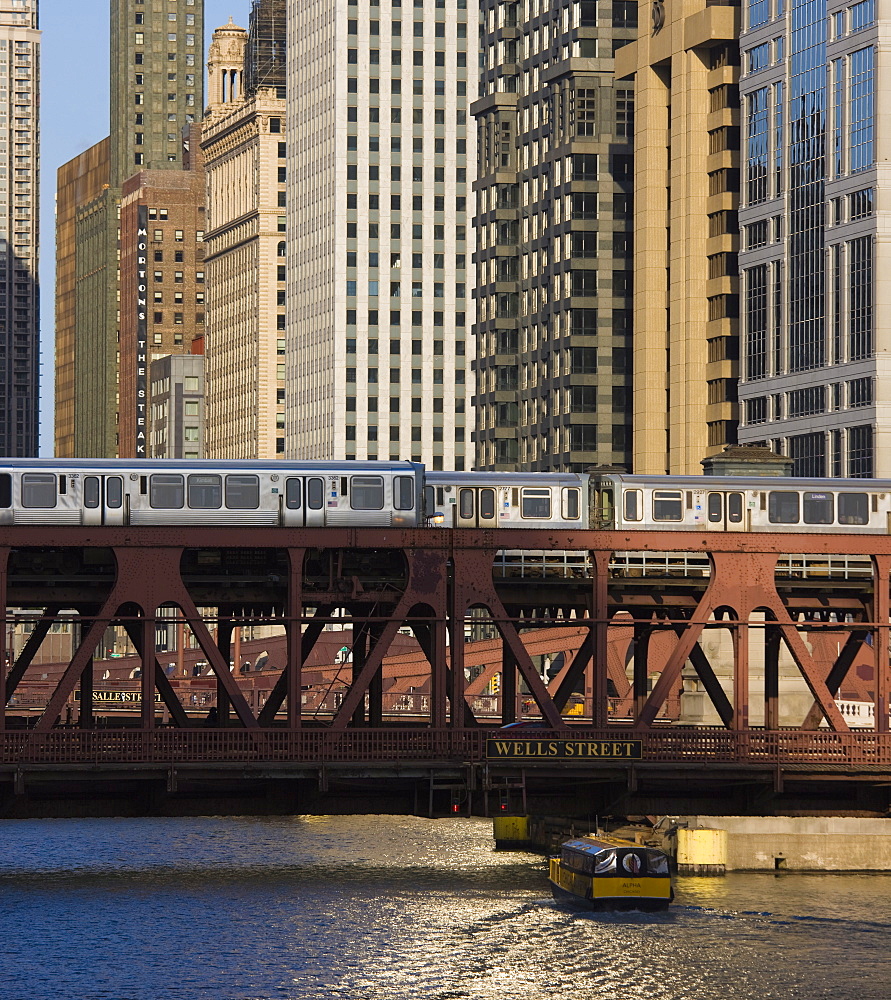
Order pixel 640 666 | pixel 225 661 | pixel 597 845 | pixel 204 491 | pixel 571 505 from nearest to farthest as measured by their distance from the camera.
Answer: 1. pixel 204 491
2. pixel 225 661
3. pixel 571 505
4. pixel 597 845
5. pixel 640 666

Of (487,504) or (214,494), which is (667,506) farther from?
(214,494)

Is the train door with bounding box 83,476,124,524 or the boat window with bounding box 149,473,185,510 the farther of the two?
the boat window with bounding box 149,473,185,510

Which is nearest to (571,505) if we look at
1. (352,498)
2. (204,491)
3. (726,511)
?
(726,511)

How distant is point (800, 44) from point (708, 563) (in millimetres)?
94937

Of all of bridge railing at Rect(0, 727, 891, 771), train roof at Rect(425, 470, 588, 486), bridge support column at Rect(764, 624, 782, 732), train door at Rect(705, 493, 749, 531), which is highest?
train roof at Rect(425, 470, 588, 486)

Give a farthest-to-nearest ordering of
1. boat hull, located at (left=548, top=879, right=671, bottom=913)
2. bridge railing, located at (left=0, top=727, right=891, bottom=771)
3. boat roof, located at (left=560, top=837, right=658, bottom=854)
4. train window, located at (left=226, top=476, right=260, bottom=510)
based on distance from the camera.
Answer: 1. boat roof, located at (left=560, top=837, right=658, bottom=854)
2. boat hull, located at (left=548, top=879, right=671, bottom=913)
3. train window, located at (left=226, top=476, right=260, bottom=510)
4. bridge railing, located at (left=0, top=727, right=891, bottom=771)

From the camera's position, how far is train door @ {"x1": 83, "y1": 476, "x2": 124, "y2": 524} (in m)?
79.1

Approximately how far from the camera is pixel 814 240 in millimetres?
166250

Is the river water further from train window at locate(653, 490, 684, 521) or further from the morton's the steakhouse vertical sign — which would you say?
train window at locate(653, 490, 684, 521)

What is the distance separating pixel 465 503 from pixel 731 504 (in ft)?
33.1

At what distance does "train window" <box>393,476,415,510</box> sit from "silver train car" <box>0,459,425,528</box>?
36 millimetres

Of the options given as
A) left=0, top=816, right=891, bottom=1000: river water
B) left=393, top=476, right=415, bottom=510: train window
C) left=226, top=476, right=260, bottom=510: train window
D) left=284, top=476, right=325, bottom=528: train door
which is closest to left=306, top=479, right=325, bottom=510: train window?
left=284, top=476, right=325, bottom=528: train door

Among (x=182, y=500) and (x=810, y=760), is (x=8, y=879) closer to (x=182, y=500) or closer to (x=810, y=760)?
(x=182, y=500)

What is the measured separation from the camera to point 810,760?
73.2 meters
